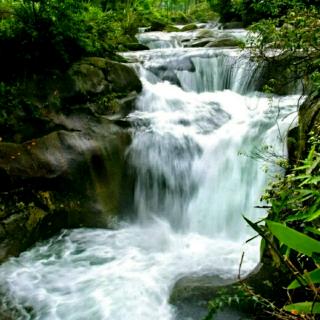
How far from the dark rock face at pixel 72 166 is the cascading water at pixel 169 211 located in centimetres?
26

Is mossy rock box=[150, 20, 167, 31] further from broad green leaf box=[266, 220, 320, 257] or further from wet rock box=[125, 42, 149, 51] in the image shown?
broad green leaf box=[266, 220, 320, 257]

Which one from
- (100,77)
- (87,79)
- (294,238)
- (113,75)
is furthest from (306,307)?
(113,75)

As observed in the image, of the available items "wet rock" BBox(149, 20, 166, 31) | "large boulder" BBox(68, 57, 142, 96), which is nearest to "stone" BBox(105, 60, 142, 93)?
"large boulder" BBox(68, 57, 142, 96)

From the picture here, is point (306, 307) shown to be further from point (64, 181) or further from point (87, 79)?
point (87, 79)

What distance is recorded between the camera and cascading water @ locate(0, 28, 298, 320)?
Result: 4820 millimetres

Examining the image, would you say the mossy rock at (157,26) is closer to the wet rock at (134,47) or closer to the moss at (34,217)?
the wet rock at (134,47)

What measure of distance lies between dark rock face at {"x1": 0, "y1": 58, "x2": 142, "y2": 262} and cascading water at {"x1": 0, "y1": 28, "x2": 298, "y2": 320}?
26 centimetres

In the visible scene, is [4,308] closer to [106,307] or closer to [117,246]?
[106,307]

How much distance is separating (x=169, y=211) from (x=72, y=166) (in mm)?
1871

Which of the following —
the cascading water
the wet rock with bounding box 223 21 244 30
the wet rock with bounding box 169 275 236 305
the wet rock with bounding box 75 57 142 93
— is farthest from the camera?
the wet rock with bounding box 223 21 244 30

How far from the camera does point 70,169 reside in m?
6.68

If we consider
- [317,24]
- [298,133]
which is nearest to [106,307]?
[298,133]

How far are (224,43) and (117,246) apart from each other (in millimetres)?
8152

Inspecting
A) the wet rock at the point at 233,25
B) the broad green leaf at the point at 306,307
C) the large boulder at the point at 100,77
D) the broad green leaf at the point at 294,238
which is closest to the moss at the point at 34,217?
the large boulder at the point at 100,77
